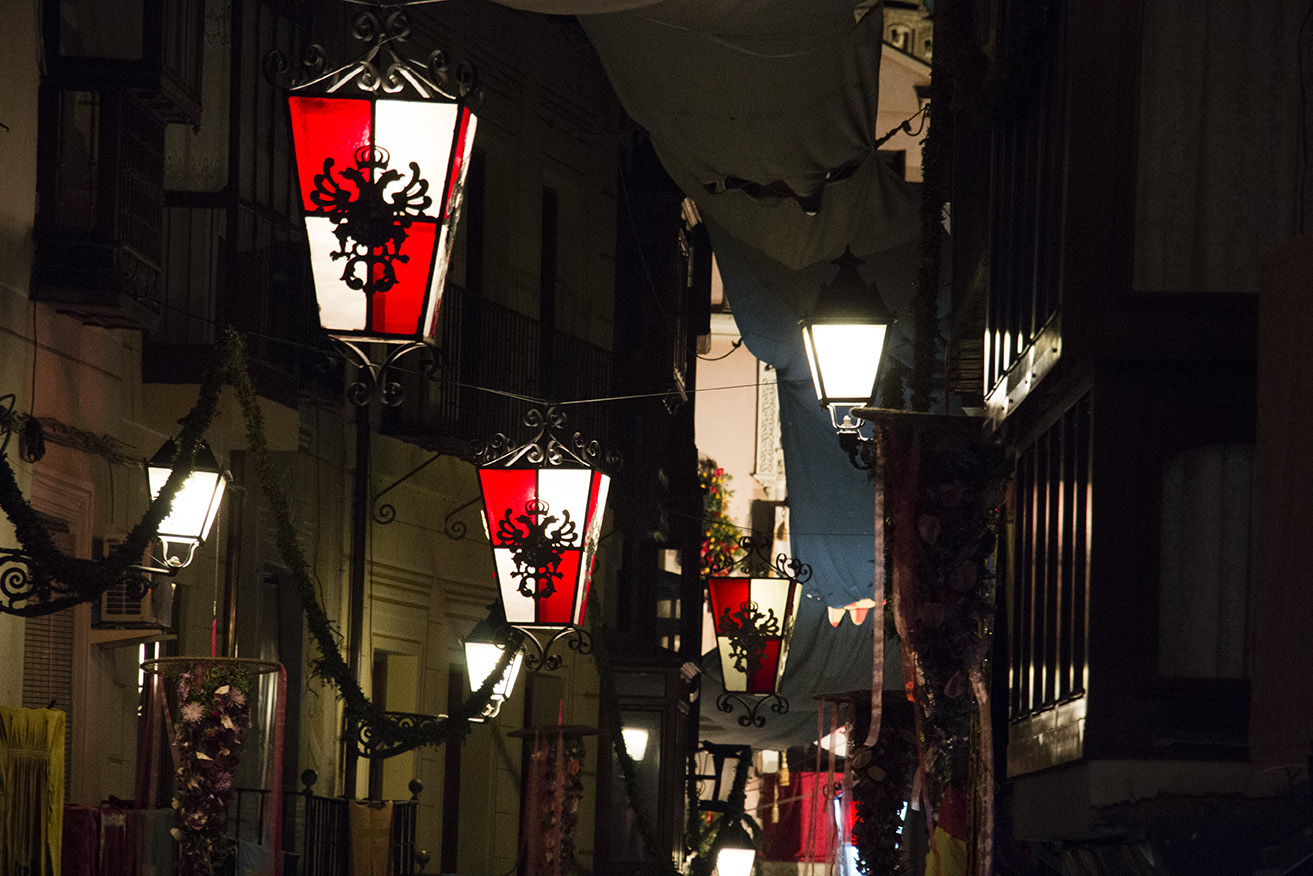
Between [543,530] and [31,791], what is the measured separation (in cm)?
318

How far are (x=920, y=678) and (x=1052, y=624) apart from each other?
0.94 meters

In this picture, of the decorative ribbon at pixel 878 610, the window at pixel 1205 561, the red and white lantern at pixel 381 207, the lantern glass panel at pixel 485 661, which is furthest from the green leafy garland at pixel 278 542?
the window at pixel 1205 561

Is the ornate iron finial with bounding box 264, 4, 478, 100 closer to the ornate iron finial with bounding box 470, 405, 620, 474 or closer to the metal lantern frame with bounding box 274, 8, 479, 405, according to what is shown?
the metal lantern frame with bounding box 274, 8, 479, 405

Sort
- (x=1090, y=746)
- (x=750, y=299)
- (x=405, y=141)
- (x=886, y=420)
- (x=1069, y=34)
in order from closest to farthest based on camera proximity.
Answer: (x=1090, y=746)
(x=1069, y=34)
(x=405, y=141)
(x=886, y=420)
(x=750, y=299)

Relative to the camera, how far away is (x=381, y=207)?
732 cm

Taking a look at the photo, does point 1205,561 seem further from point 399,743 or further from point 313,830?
point 313,830

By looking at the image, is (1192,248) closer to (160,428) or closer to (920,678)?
(920,678)

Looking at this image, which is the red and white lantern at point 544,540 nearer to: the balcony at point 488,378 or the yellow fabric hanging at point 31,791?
the yellow fabric hanging at point 31,791

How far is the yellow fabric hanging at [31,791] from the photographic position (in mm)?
9562

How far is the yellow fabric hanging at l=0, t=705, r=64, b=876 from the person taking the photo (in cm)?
956

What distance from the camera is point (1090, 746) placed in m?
6.08

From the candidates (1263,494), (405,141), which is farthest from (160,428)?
(1263,494)

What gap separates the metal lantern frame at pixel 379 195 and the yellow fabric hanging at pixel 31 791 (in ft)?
10.5

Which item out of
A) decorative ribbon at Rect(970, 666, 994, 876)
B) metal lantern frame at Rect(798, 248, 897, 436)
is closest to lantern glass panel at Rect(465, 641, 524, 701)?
metal lantern frame at Rect(798, 248, 897, 436)
